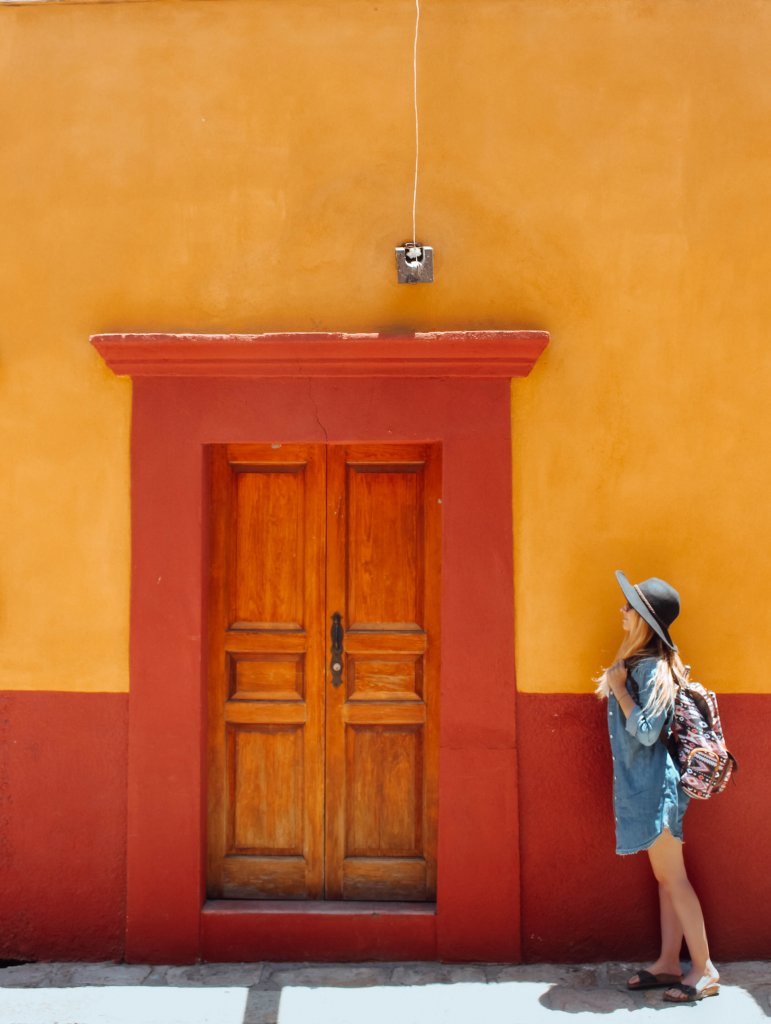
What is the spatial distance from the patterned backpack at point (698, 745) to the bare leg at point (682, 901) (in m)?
0.28

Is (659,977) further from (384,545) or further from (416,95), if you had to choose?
(416,95)

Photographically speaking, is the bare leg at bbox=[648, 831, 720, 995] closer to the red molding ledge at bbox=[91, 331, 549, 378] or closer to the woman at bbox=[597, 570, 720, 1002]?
the woman at bbox=[597, 570, 720, 1002]

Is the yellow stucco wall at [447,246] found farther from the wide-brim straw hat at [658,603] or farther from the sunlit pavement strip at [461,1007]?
the sunlit pavement strip at [461,1007]

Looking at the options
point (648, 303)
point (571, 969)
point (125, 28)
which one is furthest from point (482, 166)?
point (571, 969)

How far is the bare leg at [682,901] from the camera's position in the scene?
411 centimetres

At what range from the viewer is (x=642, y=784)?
4094mm

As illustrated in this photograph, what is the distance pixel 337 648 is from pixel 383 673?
249 millimetres

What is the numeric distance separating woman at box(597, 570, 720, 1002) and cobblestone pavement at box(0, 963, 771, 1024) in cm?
11

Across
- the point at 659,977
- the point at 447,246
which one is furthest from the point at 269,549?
the point at 659,977

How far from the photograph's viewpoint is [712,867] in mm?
4430

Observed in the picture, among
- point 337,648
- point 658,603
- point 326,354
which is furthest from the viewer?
point 337,648

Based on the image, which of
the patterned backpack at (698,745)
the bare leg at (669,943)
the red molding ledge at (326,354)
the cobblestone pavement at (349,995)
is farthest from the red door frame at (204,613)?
the patterned backpack at (698,745)

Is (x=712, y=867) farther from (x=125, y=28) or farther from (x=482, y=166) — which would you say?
(x=125, y=28)

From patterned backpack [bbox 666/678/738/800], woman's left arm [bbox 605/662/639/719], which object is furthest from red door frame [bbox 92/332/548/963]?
patterned backpack [bbox 666/678/738/800]
